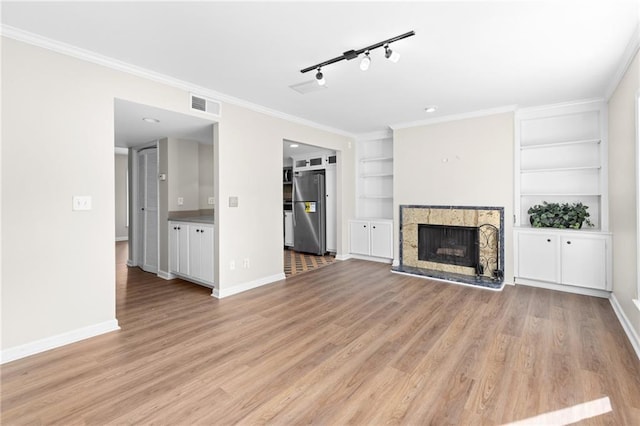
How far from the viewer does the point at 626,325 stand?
2742 mm

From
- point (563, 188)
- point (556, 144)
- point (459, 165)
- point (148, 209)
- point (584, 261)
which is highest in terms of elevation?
point (556, 144)

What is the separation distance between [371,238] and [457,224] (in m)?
1.64

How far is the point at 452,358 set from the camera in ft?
7.57

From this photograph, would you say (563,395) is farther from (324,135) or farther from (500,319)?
(324,135)

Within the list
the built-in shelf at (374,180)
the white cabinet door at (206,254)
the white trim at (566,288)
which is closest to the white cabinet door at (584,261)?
the white trim at (566,288)

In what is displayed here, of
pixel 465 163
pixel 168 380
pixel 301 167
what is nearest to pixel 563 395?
pixel 168 380

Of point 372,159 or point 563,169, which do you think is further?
point 372,159

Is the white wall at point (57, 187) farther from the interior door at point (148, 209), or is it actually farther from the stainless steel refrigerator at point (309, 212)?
the stainless steel refrigerator at point (309, 212)

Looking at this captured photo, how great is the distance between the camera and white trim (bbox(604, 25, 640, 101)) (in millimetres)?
2400

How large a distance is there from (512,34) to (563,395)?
2.58 metres

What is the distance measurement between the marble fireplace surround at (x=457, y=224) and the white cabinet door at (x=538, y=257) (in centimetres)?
24

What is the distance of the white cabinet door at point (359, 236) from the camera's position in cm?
589

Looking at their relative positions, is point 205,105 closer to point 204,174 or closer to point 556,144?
point 204,174

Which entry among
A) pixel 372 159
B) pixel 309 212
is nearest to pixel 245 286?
pixel 309 212
